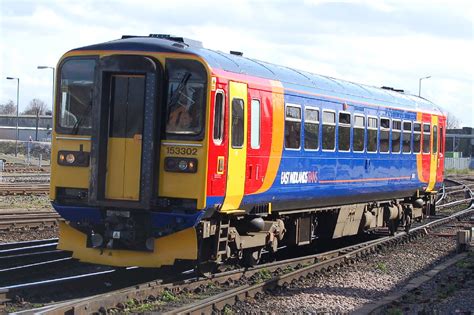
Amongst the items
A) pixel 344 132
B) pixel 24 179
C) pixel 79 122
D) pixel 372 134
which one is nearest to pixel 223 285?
pixel 79 122

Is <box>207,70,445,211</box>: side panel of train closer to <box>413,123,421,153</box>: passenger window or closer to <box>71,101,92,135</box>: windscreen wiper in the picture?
<box>413,123,421,153</box>: passenger window

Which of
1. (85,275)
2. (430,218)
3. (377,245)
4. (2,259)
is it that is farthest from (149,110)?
(430,218)

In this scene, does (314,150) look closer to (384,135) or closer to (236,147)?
(236,147)

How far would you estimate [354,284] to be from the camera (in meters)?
12.2

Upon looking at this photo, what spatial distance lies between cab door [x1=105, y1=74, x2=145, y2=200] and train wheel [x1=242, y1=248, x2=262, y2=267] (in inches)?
106

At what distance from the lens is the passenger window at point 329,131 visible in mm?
14000

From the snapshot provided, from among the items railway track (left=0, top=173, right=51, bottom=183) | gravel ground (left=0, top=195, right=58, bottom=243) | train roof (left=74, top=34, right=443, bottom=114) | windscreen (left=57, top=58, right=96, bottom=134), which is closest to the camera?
train roof (left=74, top=34, right=443, bottom=114)

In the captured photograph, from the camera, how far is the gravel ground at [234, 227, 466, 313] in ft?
33.4

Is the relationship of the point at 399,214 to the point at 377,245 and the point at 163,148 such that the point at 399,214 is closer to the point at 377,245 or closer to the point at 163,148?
the point at 377,245

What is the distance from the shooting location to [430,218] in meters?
24.7

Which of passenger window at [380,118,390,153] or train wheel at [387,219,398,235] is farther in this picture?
train wheel at [387,219,398,235]

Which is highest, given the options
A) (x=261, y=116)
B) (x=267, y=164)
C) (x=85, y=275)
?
(x=261, y=116)

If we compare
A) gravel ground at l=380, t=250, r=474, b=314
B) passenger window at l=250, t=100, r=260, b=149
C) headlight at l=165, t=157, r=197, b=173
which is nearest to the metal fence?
gravel ground at l=380, t=250, r=474, b=314

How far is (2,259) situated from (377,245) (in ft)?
27.6
